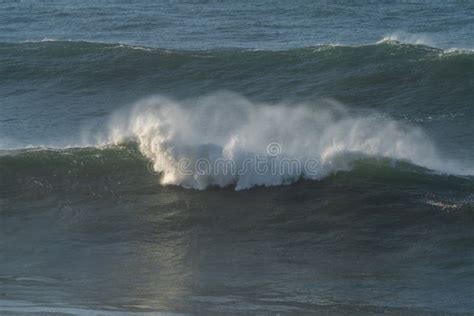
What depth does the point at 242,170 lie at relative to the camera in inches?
797

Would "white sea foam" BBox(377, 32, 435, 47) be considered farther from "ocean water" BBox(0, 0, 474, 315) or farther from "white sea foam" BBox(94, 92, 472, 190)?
"white sea foam" BBox(94, 92, 472, 190)

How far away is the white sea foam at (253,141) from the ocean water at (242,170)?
5cm

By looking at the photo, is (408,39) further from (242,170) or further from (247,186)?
(247,186)

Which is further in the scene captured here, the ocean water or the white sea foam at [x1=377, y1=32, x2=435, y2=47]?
the white sea foam at [x1=377, y1=32, x2=435, y2=47]

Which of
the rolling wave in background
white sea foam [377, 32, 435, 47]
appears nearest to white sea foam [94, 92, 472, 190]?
the rolling wave in background

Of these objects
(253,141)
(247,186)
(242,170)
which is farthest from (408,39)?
(247,186)

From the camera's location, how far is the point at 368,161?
817 inches

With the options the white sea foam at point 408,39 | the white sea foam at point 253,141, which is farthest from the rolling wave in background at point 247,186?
the white sea foam at point 408,39

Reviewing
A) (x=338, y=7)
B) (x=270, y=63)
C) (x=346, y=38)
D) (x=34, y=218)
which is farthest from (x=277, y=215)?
(x=338, y=7)

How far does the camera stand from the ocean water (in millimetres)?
15992

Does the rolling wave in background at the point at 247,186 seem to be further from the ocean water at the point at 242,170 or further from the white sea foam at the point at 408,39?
the white sea foam at the point at 408,39

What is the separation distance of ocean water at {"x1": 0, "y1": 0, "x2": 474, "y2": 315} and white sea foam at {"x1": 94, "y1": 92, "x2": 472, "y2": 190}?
0.05 metres

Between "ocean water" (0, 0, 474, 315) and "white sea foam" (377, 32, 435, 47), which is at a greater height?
"white sea foam" (377, 32, 435, 47)

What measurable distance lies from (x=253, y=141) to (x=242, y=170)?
127 centimetres
